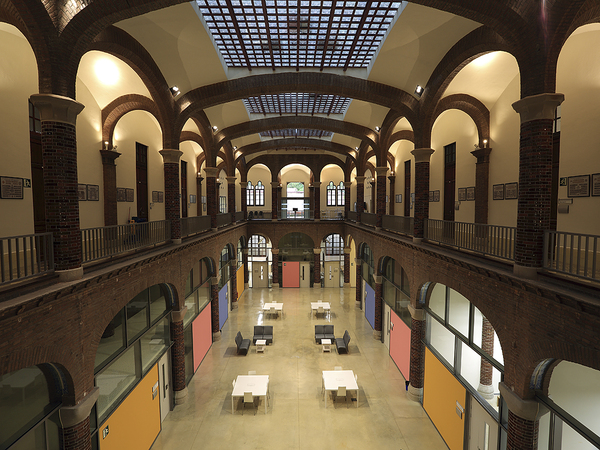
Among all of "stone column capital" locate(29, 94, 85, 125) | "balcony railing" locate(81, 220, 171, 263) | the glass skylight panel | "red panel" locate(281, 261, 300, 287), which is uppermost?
the glass skylight panel

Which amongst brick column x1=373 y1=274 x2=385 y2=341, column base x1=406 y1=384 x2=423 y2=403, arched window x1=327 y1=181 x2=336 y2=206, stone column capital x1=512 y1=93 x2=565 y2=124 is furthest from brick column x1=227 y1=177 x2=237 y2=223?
stone column capital x1=512 y1=93 x2=565 y2=124

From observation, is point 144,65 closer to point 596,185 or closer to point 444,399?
point 596,185

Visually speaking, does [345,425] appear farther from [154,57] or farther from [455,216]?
[154,57]

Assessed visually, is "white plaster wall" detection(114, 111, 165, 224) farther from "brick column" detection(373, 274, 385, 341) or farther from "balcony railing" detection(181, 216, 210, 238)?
"brick column" detection(373, 274, 385, 341)

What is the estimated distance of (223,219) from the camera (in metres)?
19.5

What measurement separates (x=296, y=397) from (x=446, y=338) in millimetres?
5718

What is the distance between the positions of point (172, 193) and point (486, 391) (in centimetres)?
1106

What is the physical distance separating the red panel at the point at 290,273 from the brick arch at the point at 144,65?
1766 cm

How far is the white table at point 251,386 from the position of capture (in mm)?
11398

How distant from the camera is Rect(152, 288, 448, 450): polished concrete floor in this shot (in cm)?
1005

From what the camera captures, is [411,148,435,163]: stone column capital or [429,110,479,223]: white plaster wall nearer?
[411,148,435,163]: stone column capital

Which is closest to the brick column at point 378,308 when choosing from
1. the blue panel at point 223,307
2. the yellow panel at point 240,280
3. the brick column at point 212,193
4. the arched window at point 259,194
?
the blue panel at point 223,307

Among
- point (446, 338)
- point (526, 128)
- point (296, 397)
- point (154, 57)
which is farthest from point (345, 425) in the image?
point (154, 57)

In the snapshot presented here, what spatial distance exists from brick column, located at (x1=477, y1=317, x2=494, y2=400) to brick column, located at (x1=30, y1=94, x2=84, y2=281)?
29.2 ft
